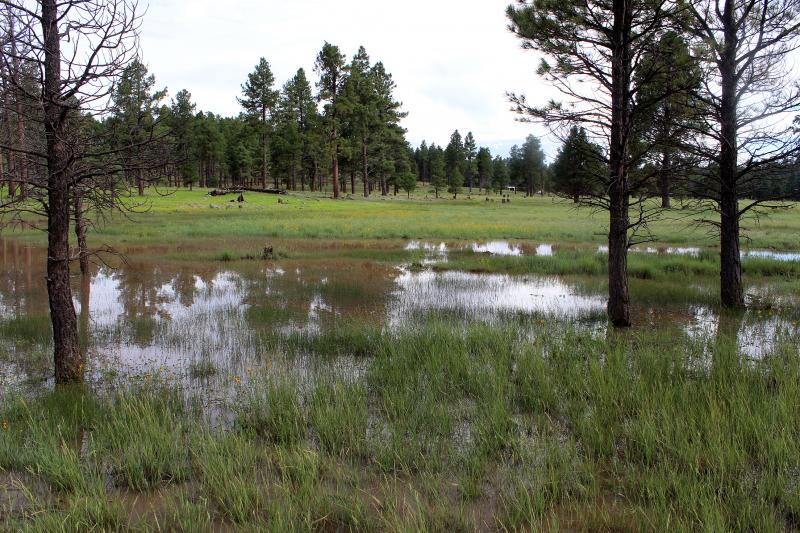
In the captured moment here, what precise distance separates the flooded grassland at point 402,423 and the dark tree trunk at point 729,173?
948 millimetres

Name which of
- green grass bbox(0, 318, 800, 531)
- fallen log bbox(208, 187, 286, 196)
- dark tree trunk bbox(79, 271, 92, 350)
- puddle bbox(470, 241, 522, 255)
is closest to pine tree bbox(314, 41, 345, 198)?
fallen log bbox(208, 187, 286, 196)

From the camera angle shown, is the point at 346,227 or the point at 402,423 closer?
the point at 402,423

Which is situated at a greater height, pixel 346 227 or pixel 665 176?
pixel 665 176

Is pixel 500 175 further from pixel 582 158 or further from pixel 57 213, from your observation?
pixel 57 213

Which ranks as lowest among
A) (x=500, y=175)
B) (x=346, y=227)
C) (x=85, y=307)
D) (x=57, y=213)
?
(x=85, y=307)

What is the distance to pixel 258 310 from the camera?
39.0 ft

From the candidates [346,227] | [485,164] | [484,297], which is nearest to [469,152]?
[485,164]

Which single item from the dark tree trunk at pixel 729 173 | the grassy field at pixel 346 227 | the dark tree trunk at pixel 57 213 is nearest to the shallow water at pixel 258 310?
the dark tree trunk at pixel 57 213

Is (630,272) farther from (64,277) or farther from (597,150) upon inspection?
(64,277)

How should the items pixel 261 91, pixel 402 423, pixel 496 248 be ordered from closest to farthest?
pixel 402 423 < pixel 496 248 < pixel 261 91

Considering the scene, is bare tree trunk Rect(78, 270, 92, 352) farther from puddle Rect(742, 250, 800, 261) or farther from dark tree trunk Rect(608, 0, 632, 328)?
puddle Rect(742, 250, 800, 261)

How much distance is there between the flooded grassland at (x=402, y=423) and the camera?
375cm

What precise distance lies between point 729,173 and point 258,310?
38.9 ft

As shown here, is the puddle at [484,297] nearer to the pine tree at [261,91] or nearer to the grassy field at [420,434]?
the grassy field at [420,434]
